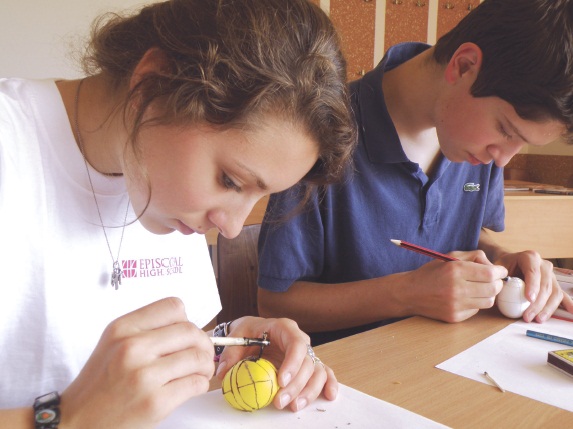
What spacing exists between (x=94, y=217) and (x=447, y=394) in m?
0.61

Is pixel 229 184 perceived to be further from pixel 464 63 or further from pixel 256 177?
pixel 464 63

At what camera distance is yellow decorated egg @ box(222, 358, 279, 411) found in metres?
0.67

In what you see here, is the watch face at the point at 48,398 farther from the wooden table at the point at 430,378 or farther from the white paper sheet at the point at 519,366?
the white paper sheet at the point at 519,366

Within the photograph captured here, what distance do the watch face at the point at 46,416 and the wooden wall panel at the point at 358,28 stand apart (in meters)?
2.82

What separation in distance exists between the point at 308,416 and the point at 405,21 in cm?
317

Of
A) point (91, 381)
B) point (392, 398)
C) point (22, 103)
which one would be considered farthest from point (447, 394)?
point (22, 103)

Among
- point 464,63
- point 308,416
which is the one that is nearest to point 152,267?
point 308,416

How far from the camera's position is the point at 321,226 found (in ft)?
4.04

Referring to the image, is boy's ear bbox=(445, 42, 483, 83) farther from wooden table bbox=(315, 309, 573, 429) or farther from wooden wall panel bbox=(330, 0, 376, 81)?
wooden wall panel bbox=(330, 0, 376, 81)

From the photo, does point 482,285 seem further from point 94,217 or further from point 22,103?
point 22,103

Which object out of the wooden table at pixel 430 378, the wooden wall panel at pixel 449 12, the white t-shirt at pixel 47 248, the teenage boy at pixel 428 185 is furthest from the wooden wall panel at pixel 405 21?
the white t-shirt at pixel 47 248

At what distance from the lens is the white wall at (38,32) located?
2.21 m

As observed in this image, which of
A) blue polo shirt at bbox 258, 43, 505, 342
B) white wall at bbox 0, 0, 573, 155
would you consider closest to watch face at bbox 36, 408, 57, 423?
blue polo shirt at bbox 258, 43, 505, 342

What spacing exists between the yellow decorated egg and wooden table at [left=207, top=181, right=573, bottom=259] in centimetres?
180
